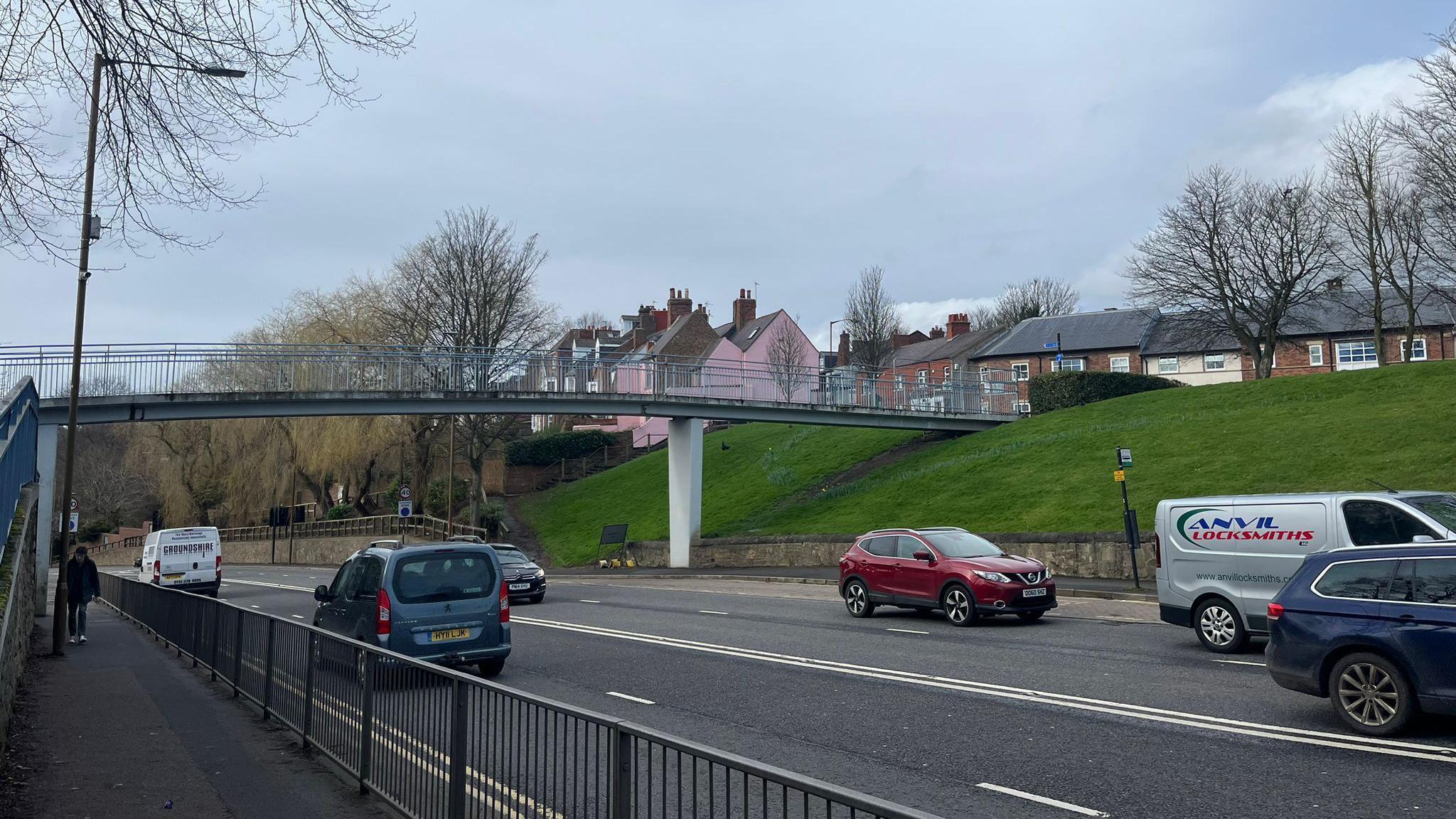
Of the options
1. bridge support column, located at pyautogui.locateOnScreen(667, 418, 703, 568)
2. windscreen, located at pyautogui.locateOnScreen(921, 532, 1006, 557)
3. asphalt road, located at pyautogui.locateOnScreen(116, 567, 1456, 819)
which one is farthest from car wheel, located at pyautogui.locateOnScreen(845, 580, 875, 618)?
bridge support column, located at pyautogui.locateOnScreen(667, 418, 703, 568)

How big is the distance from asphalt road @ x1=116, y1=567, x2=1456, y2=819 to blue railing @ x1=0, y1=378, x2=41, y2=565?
675cm

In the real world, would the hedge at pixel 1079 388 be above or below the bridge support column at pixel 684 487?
above

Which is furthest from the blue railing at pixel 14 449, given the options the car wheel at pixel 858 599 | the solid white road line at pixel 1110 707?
the car wheel at pixel 858 599

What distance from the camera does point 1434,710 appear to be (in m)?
8.01

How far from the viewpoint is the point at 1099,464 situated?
3162cm

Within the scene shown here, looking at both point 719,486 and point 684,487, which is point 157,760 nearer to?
point 684,487

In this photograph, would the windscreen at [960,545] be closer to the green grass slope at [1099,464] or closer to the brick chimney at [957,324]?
the green grass slope at [1099,464]

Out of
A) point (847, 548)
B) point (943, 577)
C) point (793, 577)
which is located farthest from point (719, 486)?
point (943, 577)

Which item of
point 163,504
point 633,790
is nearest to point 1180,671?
point 633,790

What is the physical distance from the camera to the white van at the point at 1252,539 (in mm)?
12391

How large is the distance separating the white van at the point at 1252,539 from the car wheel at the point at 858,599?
5.99 metres

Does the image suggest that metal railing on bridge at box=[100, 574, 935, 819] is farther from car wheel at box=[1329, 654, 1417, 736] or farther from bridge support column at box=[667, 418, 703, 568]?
bridge support column at box=[667, 418, 703, 568]

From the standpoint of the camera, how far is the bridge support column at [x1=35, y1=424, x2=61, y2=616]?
977 inches

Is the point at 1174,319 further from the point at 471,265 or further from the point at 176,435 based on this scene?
the point at 176,435
